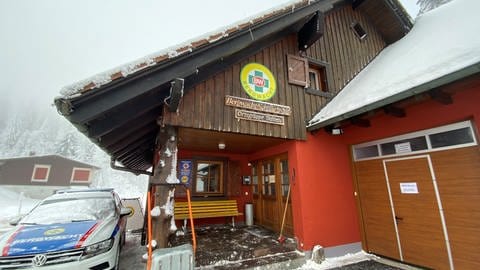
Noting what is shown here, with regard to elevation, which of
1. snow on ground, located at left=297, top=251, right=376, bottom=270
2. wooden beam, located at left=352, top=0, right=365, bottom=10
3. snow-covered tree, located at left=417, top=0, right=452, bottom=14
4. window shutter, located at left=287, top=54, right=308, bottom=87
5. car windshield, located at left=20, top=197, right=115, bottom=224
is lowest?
snow on ground, located at left=297, top=251, right=376, bottom=270

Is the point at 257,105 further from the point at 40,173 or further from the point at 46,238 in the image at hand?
the point at 40,173

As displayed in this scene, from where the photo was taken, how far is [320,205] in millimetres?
5090

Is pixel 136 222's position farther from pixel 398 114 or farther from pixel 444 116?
pixel 444 116

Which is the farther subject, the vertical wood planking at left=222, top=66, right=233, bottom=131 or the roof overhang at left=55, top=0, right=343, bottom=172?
the vertical wood planking at left=222, top=66, right=233, bottom=131

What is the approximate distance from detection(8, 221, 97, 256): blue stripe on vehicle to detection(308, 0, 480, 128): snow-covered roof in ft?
17.7

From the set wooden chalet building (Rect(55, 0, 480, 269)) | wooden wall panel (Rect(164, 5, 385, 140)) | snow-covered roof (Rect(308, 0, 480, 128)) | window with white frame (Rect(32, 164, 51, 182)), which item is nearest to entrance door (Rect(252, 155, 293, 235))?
wooden chalet building (Rect(55, 0, 480, 269))

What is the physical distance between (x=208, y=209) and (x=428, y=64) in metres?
6.75

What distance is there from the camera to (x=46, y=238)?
3.25 metres

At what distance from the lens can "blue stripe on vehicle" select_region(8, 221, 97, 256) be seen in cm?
310

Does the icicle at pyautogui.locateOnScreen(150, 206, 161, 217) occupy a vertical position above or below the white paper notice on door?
below

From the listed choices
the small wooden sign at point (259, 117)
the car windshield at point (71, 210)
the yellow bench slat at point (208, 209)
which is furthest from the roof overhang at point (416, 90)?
the car windshield at point (71, 210)

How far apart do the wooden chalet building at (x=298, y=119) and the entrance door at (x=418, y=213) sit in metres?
0.04

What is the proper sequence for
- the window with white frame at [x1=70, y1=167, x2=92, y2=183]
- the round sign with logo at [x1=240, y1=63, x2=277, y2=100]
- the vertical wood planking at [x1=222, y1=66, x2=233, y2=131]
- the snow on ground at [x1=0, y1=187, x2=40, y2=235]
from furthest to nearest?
the window with white frame at [x1=70, y1=167, x2=92, y2=183]
the snow on ground at [x1=0, y1=187, x2=40, y2=235]
the round sign with logo at [x1=240, y1=63, x2=277, y2=100]
the vertical wood planking at [x1=222, y1=66, x2=233, y2=131]

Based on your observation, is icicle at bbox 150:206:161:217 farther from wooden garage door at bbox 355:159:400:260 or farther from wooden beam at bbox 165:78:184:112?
wooden garage door at bbox 355:159:400:260
